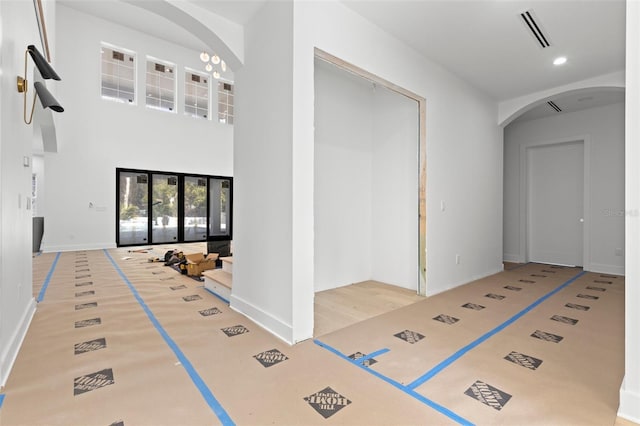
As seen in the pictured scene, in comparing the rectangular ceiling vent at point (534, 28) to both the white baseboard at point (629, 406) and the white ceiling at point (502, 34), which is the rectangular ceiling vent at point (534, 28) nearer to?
the white ceiling at point (502, 34)

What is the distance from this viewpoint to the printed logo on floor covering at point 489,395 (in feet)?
5.54

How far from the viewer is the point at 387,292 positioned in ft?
13.2

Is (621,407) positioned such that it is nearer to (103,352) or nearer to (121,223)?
(103,352)

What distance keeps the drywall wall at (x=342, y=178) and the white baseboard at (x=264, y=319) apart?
44.6 inches

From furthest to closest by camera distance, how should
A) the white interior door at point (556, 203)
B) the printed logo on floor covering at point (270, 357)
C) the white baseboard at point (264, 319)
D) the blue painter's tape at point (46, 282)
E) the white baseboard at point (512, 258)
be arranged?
1. the white baseboard at point (512, 258)
2. the white interior door at point (556, 203)
3. the blue painter's tape at point (46, 282)
4. the white baseboard at point (264, 319)
5. the printed logo on floor covering at point (270, 357)

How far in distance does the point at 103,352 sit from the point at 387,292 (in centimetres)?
303

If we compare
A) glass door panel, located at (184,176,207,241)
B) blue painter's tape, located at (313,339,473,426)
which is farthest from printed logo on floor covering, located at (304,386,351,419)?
glass door panel, located at (184,176,207,241)

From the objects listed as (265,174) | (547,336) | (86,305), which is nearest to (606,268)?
(547,336)

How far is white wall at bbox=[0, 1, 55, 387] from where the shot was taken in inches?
75.8

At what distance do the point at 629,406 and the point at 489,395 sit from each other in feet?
2.10

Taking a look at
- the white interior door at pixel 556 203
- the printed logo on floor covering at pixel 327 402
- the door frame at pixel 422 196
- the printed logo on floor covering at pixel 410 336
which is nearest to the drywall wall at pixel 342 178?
the door frame at pixel 422 196

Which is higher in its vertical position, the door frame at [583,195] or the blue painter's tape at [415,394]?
the door frame at [583,195]

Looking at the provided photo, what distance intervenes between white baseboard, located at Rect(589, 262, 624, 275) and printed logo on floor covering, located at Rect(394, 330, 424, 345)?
5058mm

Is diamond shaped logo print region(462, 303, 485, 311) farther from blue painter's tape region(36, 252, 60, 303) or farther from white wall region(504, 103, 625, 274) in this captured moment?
blue painter's tape region(36, 252, 60, 303)
